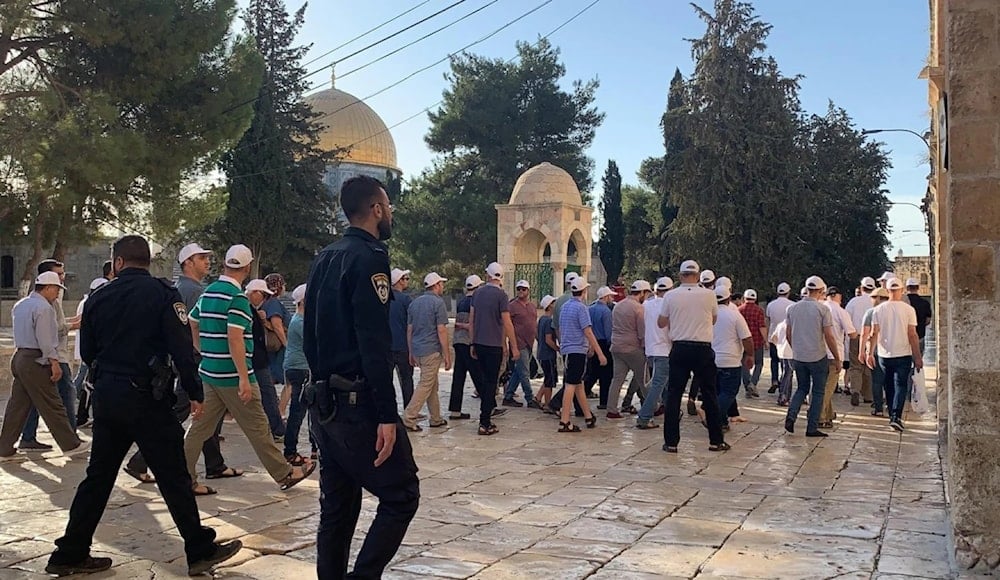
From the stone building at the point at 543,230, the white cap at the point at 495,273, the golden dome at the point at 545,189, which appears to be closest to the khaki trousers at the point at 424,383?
the white cap at the point at 495,273

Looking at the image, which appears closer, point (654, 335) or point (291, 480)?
point (291, 480)

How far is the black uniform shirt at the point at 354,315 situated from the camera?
330 cm

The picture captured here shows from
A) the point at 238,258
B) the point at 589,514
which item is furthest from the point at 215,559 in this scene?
the point at 589,514

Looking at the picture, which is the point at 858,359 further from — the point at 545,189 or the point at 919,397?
the point at 545,189

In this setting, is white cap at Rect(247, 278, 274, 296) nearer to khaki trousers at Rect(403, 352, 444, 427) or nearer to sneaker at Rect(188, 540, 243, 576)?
khaki trousers at Rect(403, 352, 444, 427)

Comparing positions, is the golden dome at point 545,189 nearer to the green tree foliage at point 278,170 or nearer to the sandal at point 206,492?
the sandal at point 206,492

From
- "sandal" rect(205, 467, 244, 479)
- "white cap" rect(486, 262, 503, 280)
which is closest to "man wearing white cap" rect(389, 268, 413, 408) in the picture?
"white cap" rect(486, 262, 503, 280)

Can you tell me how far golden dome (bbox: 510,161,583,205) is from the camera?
20062 millimetres

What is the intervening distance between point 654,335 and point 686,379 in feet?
5.30

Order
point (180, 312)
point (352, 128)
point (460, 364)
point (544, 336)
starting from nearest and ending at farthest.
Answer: point (180, 312), point (460, 364), point (544, 336), point (352, 128)

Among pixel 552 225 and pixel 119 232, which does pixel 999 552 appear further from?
pixel 119 232

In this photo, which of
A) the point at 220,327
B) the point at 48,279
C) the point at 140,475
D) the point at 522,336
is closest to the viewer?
the point at 220,327

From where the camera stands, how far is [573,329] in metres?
8.95

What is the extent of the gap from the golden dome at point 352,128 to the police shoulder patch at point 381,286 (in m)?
44.1
